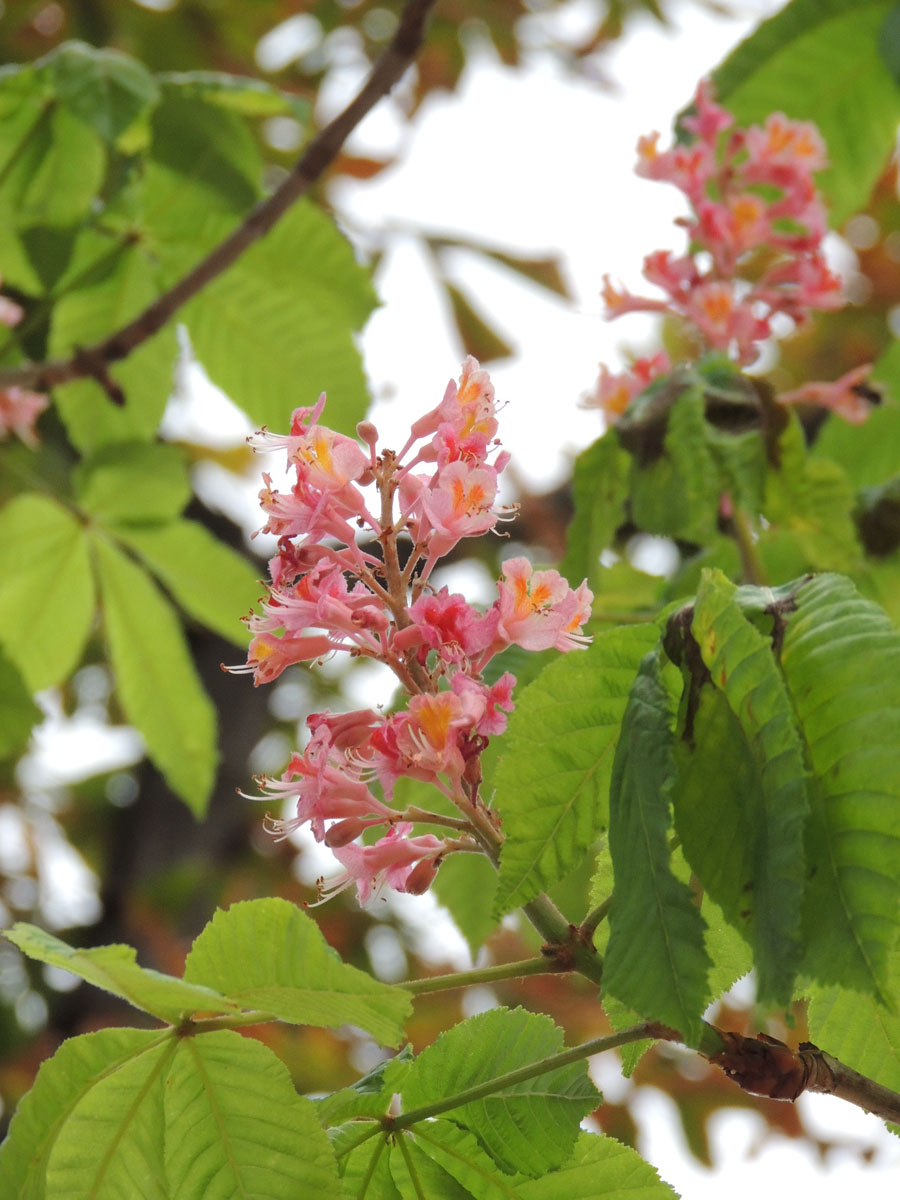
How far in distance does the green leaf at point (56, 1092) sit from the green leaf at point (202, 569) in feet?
3.31

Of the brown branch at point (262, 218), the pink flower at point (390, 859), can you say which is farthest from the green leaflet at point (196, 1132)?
the brown branch at point (262, 218)

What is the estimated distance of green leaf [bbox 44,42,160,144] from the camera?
134 cm

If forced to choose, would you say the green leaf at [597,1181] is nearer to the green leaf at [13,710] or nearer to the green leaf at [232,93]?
the green leaf at [13,710]

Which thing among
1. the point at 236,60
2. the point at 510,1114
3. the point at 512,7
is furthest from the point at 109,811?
A: the point at 510,1114

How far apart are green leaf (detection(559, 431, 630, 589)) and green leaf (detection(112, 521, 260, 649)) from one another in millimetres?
656

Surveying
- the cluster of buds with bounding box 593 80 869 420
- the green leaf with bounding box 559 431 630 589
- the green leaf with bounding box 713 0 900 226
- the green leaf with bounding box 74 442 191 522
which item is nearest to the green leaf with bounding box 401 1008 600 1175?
the green leaf with bounding box 559 431 630 589

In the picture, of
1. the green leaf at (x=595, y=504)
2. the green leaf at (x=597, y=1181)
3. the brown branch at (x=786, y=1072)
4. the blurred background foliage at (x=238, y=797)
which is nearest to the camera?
the brown branch at (x=786, y=1072)

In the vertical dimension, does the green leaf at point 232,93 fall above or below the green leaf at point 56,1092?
above

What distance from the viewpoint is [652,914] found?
0.63 meters

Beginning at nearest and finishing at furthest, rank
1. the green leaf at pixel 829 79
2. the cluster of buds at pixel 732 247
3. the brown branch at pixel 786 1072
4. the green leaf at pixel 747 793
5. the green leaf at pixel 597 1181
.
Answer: the green leaf at pixel 747 793
the brown branch at pixel 786 1072
the green leaf at pixel 597 1181
the cluster of buds at pixel 732 247
the green leaf at pixel 829 79

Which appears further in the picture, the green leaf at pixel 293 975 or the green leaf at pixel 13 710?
→ the green leaf at pixel 13 710

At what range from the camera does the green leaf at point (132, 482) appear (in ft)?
5.49

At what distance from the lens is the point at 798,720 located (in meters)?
0.66

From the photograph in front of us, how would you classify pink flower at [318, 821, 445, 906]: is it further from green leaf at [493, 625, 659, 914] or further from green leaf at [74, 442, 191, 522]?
green leaf at [74, 442, 191, 522]
